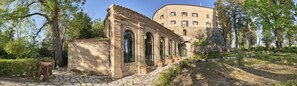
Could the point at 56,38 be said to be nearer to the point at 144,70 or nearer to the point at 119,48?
the point at 119,48

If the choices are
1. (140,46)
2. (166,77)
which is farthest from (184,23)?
(166,77)

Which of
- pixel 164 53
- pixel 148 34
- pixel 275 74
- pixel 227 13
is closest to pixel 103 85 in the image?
pixel 148 34

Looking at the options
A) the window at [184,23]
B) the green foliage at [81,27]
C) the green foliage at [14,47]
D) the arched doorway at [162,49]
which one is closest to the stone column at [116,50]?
the green foliage at [81,27]

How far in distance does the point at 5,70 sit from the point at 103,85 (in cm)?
559

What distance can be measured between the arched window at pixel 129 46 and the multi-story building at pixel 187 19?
128 ft

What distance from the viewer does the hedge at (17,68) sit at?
44.2 ft

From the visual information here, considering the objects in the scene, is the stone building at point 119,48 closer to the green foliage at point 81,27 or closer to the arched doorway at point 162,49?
the arched doorway at point 162,49

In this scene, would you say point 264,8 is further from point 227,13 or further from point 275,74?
point 275,74

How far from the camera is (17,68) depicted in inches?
534

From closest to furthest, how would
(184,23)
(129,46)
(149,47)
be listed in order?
(129,46)
(149,47)
(184,23)

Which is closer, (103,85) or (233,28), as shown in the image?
(103,85)

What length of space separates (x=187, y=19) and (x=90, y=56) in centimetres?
4313

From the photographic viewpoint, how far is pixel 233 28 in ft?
173

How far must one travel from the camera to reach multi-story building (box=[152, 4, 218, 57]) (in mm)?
56781
